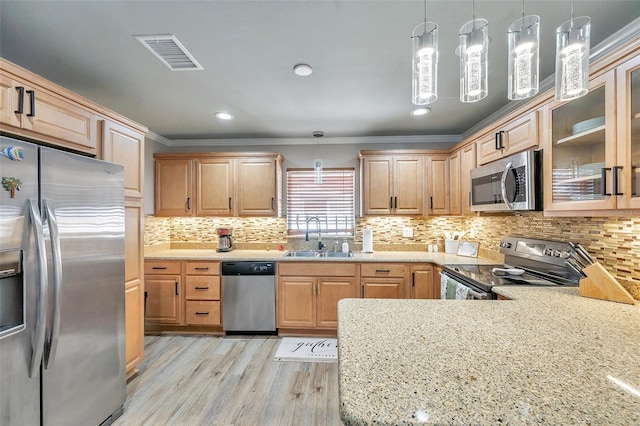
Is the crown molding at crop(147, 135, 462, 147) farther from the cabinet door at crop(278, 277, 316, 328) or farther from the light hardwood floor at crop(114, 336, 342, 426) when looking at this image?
the light hardwood floor at crop(114, 336, 342, 426)

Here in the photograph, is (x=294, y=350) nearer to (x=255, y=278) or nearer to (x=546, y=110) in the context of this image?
(x=255, y=278)

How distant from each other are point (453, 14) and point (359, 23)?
502 millimetres

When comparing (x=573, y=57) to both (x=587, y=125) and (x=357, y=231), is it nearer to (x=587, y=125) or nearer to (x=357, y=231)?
(x=587, y=125)

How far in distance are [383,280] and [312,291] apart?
2.63 ft

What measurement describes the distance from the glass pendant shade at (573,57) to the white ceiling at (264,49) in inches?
24.9

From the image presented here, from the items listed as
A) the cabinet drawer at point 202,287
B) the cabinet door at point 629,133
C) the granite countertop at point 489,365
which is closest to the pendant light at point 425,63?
the granite countertop at point 489,365

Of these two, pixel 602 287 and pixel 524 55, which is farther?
pixel 602 287

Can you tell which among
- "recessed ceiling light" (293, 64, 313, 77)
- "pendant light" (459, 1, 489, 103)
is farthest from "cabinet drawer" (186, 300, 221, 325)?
"pendant light" (459, 1, 489, 103)

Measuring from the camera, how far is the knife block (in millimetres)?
1377

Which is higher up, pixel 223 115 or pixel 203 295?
pixel 223 115

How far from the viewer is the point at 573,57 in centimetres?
96

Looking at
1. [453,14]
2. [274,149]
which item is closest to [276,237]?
[274,149]

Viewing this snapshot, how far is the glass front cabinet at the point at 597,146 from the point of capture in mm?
1276

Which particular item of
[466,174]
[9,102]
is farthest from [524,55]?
[9,102]
